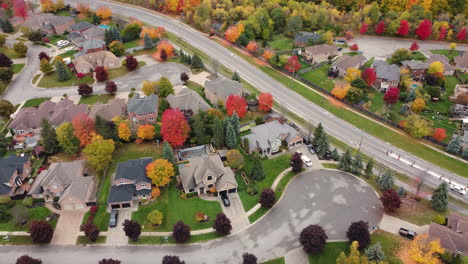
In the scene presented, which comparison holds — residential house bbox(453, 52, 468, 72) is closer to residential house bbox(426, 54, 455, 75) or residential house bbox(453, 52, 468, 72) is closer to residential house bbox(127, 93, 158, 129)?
residential house bbox(426, 54, 455, 75)

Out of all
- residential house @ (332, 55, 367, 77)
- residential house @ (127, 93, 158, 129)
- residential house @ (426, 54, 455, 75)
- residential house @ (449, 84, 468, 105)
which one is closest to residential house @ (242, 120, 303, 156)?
residential house @ (127, 93, 158, 129)

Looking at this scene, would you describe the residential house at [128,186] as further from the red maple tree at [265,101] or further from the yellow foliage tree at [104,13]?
the yellow foliage tree at [104,13]

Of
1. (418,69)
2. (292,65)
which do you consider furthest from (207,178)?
(418,69)

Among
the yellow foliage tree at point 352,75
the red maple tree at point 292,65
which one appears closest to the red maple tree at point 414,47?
the yellow foliage tree at point 352,75

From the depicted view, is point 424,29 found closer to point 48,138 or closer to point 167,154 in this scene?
point 167,154

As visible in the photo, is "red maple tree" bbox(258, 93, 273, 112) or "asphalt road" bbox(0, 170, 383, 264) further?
"red maple tree" bbox(258, 93, 273, 112)

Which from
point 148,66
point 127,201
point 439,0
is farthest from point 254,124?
point 439,0
